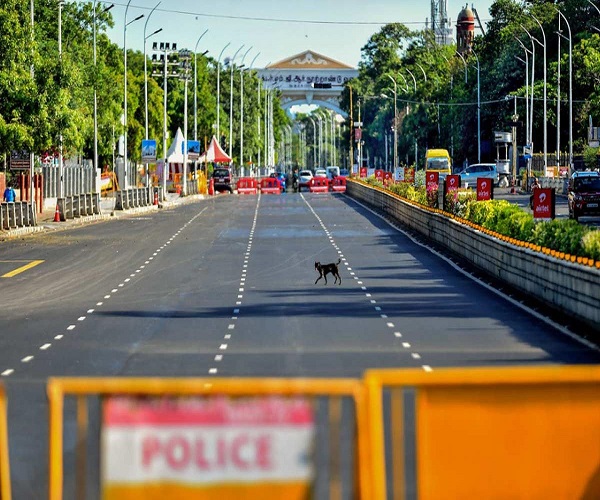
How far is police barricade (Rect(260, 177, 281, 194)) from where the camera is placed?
351 feet

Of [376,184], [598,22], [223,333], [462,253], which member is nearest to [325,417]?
[223,333]

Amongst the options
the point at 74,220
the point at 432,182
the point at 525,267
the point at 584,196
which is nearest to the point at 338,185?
the point at 74,220

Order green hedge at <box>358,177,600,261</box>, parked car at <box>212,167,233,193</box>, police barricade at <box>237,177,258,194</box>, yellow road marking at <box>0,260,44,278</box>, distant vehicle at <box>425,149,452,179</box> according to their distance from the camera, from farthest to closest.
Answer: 1. parked car at <box>212,167,233,193</box>
2. police barricade at <box>237,177,258,194</box>
3. distant vehicle at <box>425,149,452,179</box>
4. yellow road marking at <box>0,260,44,278</box>
5. green hedge at <box>358,177,600,261</box>

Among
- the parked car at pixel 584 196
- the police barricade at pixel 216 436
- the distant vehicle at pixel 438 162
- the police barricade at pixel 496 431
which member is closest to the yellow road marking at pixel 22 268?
the parked car at pixel 584 196

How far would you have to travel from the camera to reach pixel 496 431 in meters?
8.56

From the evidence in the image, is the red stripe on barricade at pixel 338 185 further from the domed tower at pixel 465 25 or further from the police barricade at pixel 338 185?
the domed tower at pixel 465 25

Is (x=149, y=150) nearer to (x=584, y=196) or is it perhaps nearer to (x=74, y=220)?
(x=74, y=220)

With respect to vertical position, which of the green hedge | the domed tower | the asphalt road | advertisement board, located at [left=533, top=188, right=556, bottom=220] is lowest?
the asphalt road

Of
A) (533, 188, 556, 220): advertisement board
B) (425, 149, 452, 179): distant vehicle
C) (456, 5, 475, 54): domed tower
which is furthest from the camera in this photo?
(456, 5, 475, 54): domed tower

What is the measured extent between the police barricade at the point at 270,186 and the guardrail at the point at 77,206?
4059cm

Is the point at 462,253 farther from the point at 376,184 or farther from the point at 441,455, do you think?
the point at 376,184

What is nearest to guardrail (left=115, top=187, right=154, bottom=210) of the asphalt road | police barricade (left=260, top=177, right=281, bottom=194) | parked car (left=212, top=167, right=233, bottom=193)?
the asphalt road

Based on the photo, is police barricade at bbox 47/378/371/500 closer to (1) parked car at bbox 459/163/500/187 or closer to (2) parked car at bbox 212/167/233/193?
(1) parked car at bbox 459/163/500/187

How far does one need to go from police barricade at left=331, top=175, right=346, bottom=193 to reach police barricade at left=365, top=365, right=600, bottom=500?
98.7 metres
